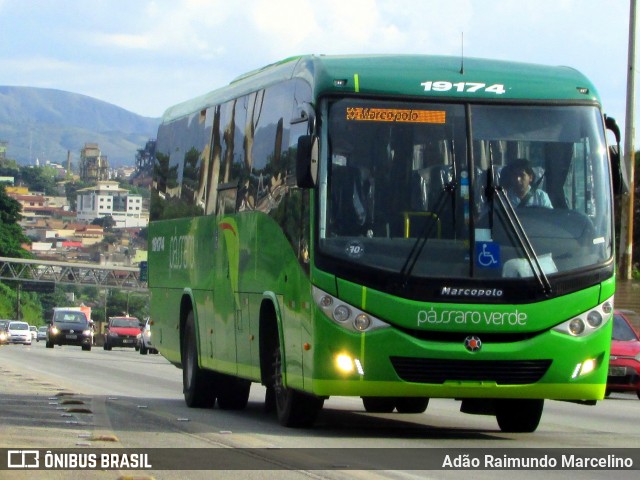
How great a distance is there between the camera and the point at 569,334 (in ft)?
44.7

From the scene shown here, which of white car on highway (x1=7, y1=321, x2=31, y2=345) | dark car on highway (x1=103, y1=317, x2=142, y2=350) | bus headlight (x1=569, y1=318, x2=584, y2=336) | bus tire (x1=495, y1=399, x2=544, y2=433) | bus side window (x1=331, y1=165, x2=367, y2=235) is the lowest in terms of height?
white car on highway (x1=7, y1=321, x2=31, y2=345)

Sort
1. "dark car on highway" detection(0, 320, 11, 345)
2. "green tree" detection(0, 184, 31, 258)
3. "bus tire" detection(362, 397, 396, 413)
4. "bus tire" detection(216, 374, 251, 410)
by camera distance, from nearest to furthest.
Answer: "bus tire" detection(362, 397, 396, 413), "bus tire" detection(216, 374, 251, 410), "dark car on highway" detection(0, 320, 11, 345), "green tree" detection(0, 184, 31, 258)

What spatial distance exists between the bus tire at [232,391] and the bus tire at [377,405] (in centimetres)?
Answer: 148

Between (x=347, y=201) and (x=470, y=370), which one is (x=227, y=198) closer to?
(x=347, y=201)

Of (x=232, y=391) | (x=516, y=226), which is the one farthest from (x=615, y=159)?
(x=232, y=391)

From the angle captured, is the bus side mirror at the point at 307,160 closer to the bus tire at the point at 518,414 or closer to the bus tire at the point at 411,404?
the bus tire at the point at 518,414

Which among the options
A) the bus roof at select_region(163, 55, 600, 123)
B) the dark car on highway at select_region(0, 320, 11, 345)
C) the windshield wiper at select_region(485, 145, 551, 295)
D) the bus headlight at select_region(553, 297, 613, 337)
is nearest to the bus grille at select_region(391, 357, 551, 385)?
the bus headlight at select_region(553, 297, 613, 337)

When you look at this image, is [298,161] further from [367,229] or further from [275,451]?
[275,451]

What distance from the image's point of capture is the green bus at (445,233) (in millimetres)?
13430

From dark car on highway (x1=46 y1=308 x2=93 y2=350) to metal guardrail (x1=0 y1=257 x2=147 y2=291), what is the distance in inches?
2842

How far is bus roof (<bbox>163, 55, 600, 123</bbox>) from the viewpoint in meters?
13.9

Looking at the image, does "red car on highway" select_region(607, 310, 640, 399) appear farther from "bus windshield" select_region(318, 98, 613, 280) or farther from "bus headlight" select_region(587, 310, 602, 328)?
"bus windshield" select_region(318, 98, 613, 280)

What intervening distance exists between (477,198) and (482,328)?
3.74ft

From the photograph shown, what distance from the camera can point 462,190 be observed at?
1366 cm
